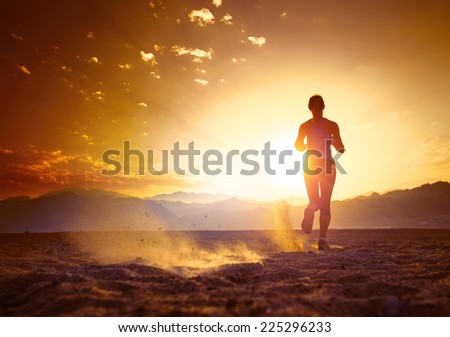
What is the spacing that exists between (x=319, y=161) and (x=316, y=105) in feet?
4.78

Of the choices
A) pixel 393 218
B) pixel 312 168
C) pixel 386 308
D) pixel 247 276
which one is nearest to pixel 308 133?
pixel 312 168

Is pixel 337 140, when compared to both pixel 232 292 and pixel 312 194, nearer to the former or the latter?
pixel 312 194

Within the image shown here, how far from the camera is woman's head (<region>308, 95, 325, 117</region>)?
720 cm

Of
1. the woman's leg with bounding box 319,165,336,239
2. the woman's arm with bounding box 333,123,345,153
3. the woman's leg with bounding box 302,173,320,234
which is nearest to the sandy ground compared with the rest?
the woman's leg with bounding box 319,165,336,239

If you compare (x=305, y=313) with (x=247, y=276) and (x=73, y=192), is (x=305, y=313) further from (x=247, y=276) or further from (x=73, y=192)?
(x=73, y=192)

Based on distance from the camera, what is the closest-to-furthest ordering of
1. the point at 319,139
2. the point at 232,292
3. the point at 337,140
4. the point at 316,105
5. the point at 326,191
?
the point at 232,292 → the point at 326,191 → the point at 319,139 → the point at 337,140 → the point at 316,105

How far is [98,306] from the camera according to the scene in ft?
8.16

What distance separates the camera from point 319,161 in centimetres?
683

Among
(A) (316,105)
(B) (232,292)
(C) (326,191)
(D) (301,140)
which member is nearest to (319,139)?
(D) (301,140)

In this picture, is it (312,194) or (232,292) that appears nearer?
(232,292)

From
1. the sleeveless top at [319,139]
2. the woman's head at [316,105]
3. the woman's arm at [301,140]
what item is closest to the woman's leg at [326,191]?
the sleeveless top at [319,139]

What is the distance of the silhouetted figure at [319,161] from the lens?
6754 mm

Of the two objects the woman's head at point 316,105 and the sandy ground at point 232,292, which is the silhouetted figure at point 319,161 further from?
the sandy ground at point 232,292
